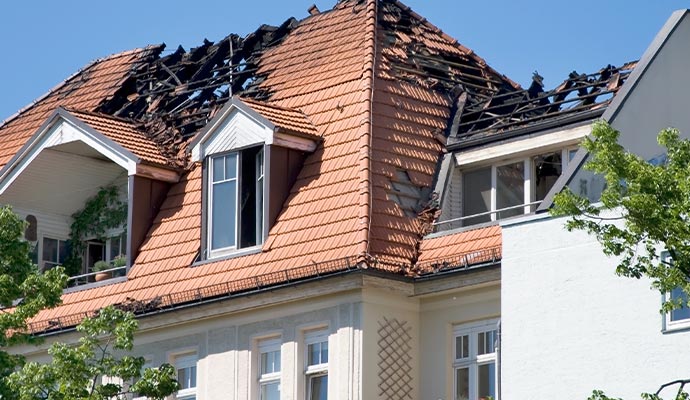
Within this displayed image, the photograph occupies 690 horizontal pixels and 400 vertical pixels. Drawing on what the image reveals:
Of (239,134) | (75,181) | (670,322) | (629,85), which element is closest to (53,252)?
(75,181)

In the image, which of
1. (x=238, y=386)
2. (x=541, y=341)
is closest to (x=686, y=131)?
(x=541, y=341)

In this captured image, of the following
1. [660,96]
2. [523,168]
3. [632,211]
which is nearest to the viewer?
[632,211]

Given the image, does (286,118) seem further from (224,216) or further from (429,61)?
(429,61)

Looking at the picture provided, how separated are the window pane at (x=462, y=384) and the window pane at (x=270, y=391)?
3491 millimetres

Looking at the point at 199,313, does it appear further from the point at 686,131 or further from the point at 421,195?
the point at 686,131

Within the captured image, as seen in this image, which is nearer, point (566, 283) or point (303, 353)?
point (566, 283)

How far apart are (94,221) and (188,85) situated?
135 inches

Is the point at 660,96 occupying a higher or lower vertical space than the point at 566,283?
higher

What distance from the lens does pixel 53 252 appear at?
4906cm

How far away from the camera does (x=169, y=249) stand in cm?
4522

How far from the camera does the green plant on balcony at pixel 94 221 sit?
48312 millimetres

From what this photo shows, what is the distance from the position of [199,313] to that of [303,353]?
237 centimetres

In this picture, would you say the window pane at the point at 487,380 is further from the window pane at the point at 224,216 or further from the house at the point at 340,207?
the window pane at the point at 224,216

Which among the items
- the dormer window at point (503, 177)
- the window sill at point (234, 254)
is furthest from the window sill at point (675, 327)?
the window sill at point (234, 254)
